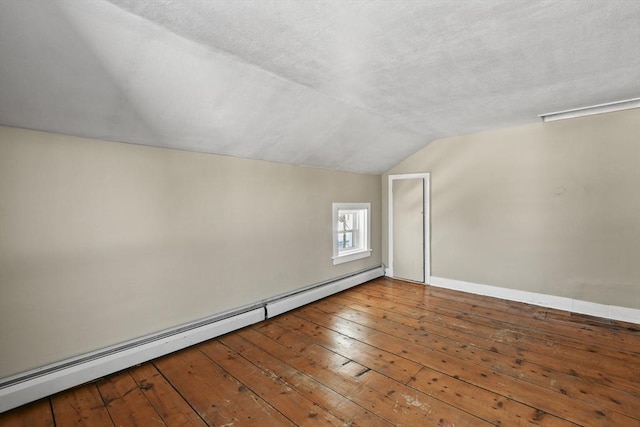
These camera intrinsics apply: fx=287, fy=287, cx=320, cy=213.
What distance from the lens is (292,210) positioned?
3465mm

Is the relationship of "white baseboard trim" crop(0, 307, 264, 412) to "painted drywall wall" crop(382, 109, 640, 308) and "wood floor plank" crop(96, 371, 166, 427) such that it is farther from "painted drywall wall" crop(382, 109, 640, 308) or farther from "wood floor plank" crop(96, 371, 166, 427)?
"painted drywall wall" crop(382, 109, 640, 308)

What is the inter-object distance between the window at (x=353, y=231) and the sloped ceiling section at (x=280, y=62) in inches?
71.5

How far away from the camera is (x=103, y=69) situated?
165 cm

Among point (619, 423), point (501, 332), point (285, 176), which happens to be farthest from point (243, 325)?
point (619, 423)

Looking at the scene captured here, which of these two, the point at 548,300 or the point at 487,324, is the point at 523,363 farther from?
the point at 548,300

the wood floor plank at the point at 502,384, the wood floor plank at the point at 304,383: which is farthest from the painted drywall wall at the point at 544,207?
the wood floor plank at the point at 304,383

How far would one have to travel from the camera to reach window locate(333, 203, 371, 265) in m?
4.30

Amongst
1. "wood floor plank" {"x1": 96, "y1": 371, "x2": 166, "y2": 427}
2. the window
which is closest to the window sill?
the window

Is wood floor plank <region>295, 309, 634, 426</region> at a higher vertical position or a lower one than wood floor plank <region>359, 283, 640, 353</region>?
lower

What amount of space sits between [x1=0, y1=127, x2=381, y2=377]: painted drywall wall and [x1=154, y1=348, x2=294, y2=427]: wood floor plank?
365mm

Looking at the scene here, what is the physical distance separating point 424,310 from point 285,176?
228cm

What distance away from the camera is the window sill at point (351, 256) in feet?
13.4

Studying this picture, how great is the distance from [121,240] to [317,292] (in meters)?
2.26

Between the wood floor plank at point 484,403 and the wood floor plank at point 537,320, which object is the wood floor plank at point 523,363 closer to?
the wood floor plank at point 484,403
